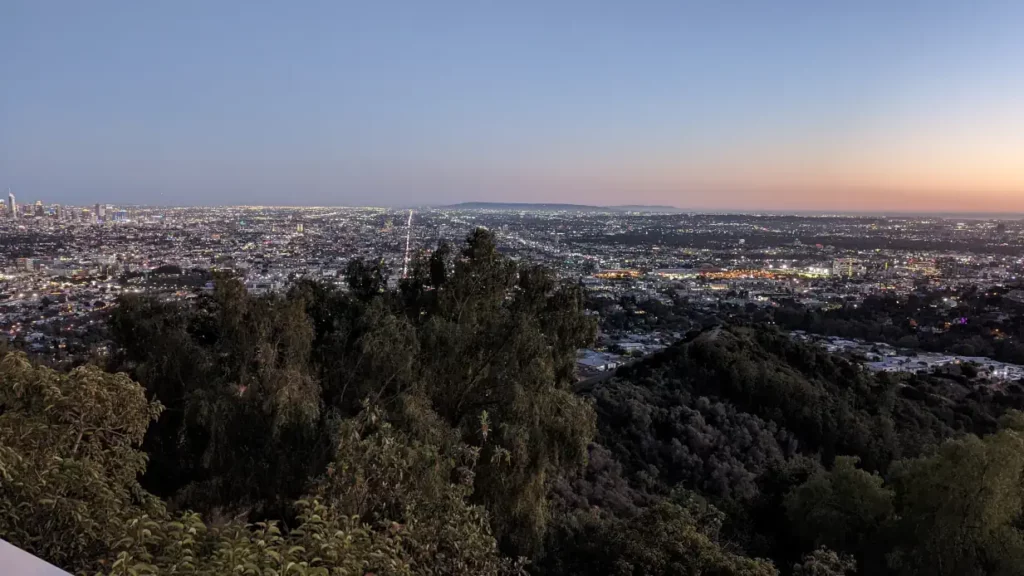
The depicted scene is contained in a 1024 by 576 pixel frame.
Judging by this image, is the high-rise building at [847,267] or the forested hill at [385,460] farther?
the high-rise building at [847,267]

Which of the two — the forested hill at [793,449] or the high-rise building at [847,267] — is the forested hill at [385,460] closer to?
the forested hill at [793,449]

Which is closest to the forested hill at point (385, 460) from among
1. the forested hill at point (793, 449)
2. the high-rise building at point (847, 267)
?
the forested hill at point (793, 449)

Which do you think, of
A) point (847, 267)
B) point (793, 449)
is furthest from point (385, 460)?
point (847, 267)

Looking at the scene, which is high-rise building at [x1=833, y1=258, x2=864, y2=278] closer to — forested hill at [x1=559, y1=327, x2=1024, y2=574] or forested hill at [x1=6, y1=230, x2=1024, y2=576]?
forested hill at [x1=559, y1=327, x2=1024, y2=574]

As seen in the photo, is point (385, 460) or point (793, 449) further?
point (793, 449)

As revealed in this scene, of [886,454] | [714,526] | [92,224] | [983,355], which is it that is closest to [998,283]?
[983,355]

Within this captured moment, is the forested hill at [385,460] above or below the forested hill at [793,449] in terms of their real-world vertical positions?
above

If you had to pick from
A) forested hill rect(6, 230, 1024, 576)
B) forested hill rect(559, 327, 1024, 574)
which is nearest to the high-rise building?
forested hill rect(559, 327, 1024, 574)

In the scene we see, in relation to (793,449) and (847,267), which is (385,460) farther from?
(847,267)
